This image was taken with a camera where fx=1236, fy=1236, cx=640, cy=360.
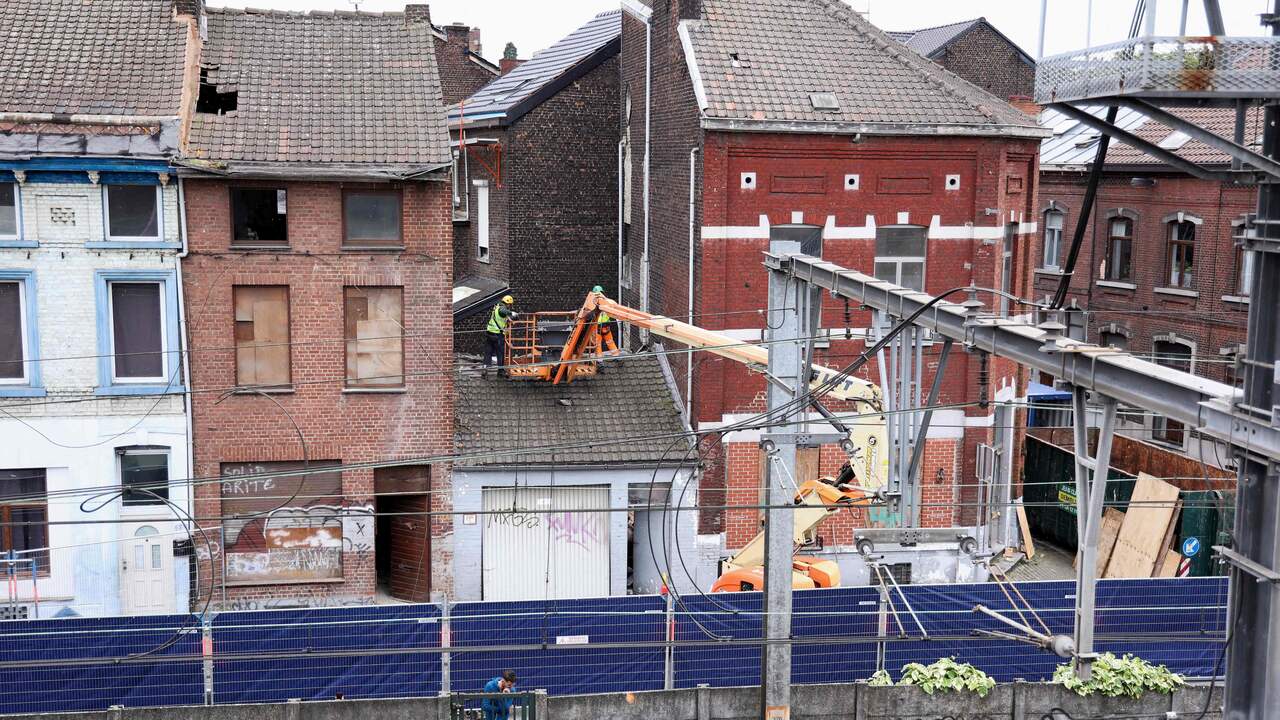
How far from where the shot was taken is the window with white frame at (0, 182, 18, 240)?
857 inches

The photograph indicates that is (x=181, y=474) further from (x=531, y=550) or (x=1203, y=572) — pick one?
(x=1203, y=572)

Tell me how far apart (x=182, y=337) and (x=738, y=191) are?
10.8 meters

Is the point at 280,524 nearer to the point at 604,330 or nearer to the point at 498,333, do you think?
the point at 498,333

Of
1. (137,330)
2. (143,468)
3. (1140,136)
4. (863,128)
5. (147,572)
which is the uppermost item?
(1140,136)

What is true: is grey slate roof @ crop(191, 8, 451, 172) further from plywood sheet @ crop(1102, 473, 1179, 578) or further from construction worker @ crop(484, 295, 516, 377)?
plywood sheet @ crop(1102, 473, 1179, 578)

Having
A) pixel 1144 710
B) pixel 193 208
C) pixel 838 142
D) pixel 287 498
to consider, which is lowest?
pixel 1144 710

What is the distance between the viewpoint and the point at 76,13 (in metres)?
24.0

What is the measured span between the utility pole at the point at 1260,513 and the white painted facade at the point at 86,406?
59.4ft

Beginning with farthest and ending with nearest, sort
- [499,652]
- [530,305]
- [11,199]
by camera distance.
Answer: [530,305]
[11,199]
[499,652]

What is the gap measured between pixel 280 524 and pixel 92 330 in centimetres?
485

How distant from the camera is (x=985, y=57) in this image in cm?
4728

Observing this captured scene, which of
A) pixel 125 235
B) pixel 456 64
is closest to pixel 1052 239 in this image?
pixel 456 64

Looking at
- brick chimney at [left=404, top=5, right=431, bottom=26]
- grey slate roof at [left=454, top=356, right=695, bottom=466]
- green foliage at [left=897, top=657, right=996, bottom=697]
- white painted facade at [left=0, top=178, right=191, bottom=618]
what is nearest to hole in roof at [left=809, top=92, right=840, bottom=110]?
grey slate roof at [left=454, top=356, right=695, bottom=466]

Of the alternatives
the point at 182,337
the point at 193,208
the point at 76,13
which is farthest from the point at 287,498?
the point at 76,13
